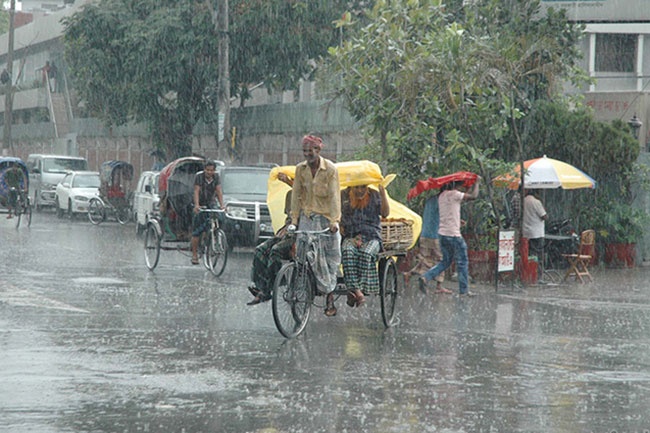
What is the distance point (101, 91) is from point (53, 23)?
31917 millimetres

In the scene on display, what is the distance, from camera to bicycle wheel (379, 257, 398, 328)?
1259cm

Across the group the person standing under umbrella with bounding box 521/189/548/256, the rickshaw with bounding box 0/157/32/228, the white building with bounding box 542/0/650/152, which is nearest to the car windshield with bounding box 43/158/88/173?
the rickshaw with bounding box 0/157/32/228

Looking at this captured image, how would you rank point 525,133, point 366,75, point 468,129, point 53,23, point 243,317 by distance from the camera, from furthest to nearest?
point 53,23
point 525,133
point 366,75
point 468,129
point 243,317

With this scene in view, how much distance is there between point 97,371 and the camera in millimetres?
9320

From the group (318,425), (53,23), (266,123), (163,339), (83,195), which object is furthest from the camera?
(53,23)

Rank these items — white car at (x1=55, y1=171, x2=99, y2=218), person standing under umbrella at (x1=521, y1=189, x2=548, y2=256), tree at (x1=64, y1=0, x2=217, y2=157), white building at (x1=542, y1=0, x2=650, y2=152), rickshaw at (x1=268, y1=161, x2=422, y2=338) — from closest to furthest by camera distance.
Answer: rickshaw at (x1=268, y1=161, x2=422, y2=338)
person standing under umbrella at (x1=521, y1=189, x2=548, y2=256)
white building at (x1=542, y1=0, x2=650, y2=152)
tree at (x1=64, y1=0, x2=217, y2=157)
white car at (x1=55, y1=171, x2=99, y2=218)

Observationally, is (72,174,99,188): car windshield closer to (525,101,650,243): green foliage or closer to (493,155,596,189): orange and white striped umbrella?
(525,101,650,243): green foliage

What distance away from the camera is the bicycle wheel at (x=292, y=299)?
1132 centimetres

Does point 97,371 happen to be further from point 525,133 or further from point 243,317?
point 525,133

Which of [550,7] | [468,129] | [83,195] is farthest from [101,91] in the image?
[468,129]

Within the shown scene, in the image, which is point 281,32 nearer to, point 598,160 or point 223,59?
point 223,59

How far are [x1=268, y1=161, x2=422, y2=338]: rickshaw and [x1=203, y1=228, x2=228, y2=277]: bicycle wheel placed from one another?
4072mm

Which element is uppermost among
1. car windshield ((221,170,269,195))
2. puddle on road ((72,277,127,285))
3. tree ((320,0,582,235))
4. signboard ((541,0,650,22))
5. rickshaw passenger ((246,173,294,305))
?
signboard ((541,0,650,22))

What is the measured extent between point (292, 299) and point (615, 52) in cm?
2772
